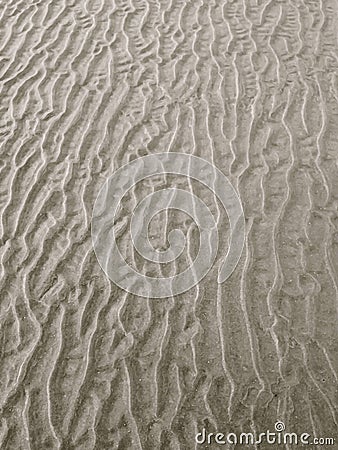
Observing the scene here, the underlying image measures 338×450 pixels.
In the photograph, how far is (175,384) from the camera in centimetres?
319

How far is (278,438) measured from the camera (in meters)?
3.06

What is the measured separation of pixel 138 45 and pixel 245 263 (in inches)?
99.1

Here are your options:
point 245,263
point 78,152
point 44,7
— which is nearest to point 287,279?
point 245,263

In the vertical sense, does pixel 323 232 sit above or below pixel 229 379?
above

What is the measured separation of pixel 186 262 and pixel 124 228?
455 mm

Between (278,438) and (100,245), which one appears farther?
(100,245)

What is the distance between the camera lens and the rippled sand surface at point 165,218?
3123mm

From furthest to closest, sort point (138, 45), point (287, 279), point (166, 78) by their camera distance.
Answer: point (138, 45)
point (166, 78)
point (287, 279)

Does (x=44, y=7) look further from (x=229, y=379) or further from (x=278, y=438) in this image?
(x=278, y=438)

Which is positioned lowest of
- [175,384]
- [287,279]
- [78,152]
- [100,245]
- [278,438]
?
[278,438]

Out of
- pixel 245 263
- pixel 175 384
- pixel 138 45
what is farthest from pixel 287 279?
pixel 138 45

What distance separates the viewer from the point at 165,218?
3918mm

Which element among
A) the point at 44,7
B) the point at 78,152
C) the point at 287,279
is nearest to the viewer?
the point at 287,279

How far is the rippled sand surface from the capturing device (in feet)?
10.2
